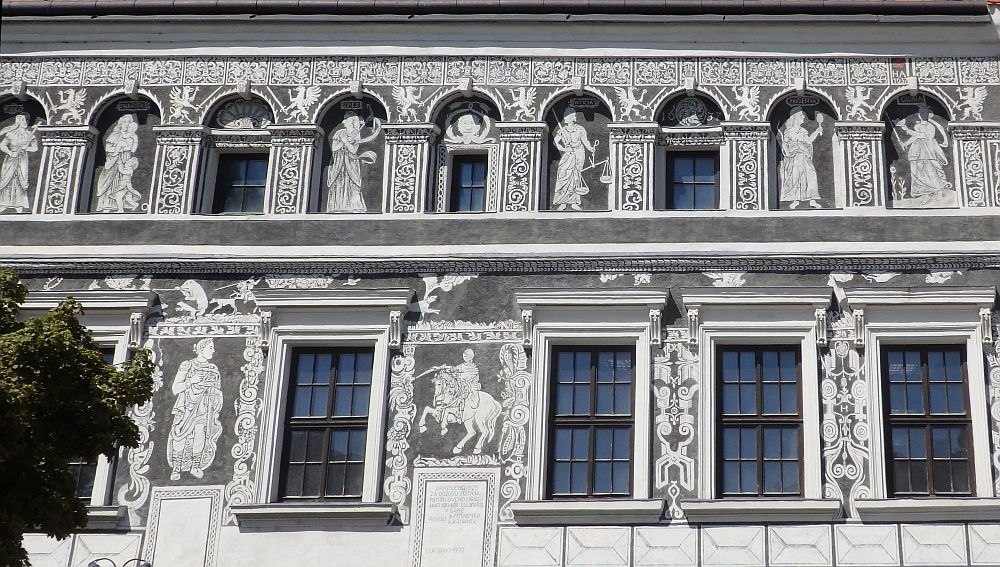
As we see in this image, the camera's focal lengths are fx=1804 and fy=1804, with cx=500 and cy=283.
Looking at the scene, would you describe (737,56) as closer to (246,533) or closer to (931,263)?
(931,263)

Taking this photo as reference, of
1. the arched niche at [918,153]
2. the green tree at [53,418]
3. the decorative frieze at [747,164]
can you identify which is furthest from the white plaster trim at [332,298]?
the arched niche at [918,153]

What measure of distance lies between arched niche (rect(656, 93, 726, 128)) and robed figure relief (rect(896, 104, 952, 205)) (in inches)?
76.2

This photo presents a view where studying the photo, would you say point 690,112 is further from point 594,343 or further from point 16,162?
point 16,162

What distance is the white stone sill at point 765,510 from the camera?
664 inches

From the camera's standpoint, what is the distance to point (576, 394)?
17.8 m

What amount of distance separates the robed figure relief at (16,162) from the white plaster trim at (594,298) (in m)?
5.63

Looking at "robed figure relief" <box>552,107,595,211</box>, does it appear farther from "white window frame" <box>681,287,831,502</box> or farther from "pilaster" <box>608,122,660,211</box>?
"white window frame" <box>681,287,831,502</box>

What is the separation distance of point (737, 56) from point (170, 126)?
615 cm

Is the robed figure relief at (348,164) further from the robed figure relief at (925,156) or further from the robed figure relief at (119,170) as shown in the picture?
the robed figure relief at (925,156)

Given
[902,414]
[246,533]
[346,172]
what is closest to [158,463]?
[246,533]

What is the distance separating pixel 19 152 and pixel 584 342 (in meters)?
6.64

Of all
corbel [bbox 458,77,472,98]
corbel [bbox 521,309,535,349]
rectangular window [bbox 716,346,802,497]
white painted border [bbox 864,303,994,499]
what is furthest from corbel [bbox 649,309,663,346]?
corbel [bbox 458,77,472,98]

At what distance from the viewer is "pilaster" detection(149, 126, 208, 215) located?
62.8ft

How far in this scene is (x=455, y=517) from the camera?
17.2 m
